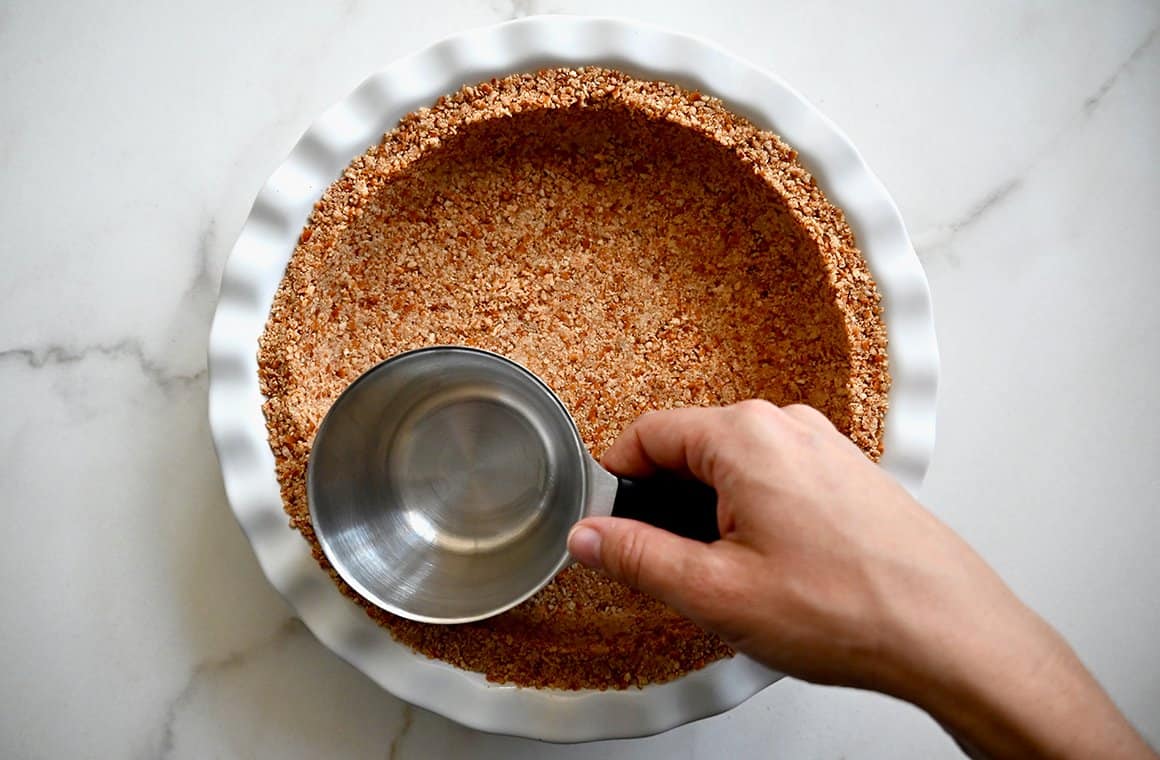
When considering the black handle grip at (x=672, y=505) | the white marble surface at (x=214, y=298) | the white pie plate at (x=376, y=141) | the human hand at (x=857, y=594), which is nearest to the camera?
the human hand at (x=857, y=594)

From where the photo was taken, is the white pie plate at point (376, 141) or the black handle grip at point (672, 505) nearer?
the black handle grip at point (672, 505)

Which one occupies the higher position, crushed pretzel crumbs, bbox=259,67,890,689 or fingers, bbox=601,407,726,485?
crushed pretzel crumbs, bbox=259,67,890,689

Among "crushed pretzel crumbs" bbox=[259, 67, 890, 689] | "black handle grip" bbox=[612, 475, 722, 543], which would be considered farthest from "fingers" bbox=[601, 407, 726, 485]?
"crushed pretzel crumbs" bbox=[259, 67, 890, 689]

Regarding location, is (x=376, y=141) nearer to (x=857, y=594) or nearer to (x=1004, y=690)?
(x=857, y=594)

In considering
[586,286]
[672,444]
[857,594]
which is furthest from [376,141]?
[857,594]

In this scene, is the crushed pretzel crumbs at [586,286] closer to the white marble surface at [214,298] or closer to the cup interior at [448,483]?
the cup interior at [448,483]

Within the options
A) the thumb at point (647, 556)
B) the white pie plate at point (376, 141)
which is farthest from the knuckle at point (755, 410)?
the white pie plate at point (376, 141)

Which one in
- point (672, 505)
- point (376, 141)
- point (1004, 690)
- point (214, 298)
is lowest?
point (1004, 690)

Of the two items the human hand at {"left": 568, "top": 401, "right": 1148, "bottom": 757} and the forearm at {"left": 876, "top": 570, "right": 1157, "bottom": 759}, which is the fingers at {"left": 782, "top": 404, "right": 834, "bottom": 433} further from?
the forearm at {"left": 876, "top": 570, "right": 1157, "bottom": 759}
